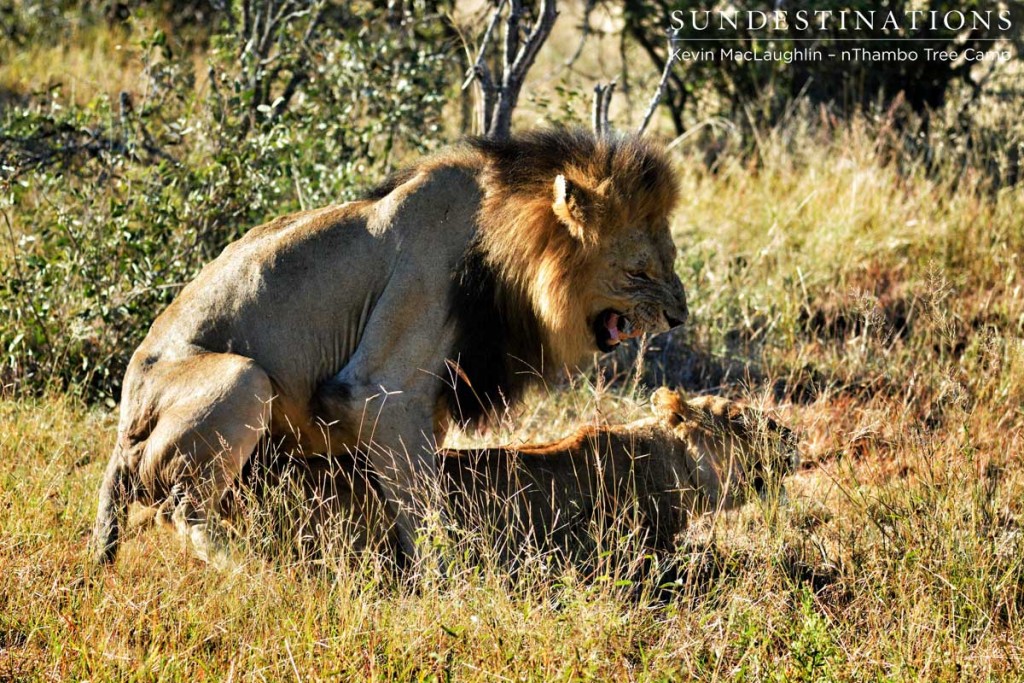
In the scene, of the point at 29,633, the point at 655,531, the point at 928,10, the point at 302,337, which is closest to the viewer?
the point at 29,633

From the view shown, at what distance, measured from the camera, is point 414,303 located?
14.8 feet

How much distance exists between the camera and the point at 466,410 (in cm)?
473

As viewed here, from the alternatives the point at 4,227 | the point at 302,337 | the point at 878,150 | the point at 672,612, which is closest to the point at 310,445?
the point at 302,337

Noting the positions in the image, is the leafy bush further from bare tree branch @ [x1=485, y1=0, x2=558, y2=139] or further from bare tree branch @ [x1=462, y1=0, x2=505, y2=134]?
bare tree branch @ [x1=485, y1=0, x2=558, y2=139]

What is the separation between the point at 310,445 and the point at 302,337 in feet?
1.40

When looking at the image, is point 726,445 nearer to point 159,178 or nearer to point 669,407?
point 669,407

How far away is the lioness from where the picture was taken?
4.55 metres

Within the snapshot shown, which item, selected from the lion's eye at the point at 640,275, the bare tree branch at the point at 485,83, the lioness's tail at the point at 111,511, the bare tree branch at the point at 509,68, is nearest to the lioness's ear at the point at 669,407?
the lion's eye at the point at 640,275

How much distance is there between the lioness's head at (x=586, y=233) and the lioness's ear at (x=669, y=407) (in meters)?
0.58

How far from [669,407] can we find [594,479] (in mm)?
454

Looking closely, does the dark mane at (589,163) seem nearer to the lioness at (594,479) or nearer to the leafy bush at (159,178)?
the lioness at (594,479)

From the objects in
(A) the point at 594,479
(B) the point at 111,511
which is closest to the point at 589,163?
(A) the point at 594,479

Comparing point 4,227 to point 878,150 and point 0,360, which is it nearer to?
point 0,360

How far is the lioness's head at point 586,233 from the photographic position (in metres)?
4.50
